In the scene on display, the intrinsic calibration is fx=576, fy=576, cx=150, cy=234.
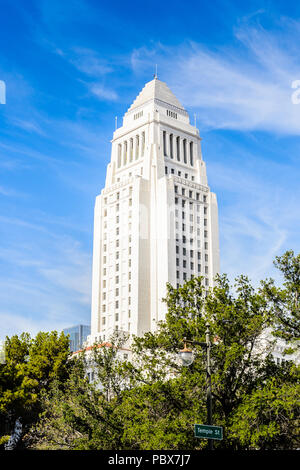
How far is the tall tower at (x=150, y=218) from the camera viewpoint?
10575cm

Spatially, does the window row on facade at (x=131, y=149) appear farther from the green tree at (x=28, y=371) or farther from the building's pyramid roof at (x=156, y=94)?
the green tree at (x=28, y=371)

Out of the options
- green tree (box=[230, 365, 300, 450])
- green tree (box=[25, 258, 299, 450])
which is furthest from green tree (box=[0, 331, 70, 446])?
green tree (box=[230, 365, 300, 450])

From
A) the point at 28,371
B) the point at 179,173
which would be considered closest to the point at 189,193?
the point at 179,173

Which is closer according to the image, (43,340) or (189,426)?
(189,426)

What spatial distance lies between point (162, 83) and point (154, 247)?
133 ft

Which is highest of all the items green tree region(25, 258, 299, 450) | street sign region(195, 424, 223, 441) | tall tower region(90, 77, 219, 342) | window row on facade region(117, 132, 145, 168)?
window row on facade region(117, 132, 145, 168)

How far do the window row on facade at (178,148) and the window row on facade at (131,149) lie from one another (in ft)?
15.9

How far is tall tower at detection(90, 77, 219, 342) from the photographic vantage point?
10575 cm

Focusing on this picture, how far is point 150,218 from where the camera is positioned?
11094 cm

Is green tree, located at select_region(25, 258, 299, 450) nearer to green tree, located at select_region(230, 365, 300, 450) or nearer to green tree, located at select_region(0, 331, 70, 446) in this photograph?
green tree, located at select_region(230, 365, 300, 450)

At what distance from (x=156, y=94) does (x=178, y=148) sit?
1252 centimetres

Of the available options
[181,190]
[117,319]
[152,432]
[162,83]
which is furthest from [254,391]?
[162,83]
